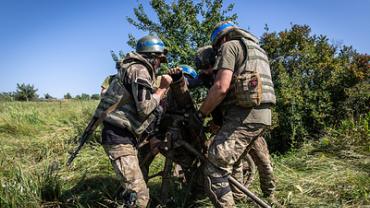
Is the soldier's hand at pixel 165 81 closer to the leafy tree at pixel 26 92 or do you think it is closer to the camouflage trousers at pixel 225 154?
the camouflage trousers at pixel 225 154

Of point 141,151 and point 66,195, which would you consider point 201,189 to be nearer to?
point 141,151

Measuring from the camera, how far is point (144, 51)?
4.15 metres

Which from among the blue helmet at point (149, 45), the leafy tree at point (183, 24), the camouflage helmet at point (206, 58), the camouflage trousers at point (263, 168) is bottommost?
the camouflage trousers at point (263, 168)

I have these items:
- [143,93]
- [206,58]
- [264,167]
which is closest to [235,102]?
[206,58]

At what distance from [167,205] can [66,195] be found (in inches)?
52.6

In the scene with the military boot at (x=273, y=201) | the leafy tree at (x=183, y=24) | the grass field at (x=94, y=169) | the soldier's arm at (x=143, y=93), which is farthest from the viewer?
the leafy tree at (x=183, y=24)

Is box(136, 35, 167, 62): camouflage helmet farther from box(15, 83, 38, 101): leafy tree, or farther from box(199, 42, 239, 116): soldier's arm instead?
box(15, 83, 38, 101): leafy tree

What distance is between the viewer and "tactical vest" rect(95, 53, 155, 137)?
153 inches

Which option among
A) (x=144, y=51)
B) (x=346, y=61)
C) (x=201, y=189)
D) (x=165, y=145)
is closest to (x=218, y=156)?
(x=165, y=145)

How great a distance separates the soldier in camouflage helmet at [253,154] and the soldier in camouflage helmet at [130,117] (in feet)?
1.89

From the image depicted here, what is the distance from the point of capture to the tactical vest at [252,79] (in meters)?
3.68

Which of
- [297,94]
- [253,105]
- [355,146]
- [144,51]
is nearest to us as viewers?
[253,105]

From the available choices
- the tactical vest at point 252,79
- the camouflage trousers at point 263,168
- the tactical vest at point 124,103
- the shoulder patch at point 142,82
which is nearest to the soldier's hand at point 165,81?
the tactical vest at point 124,103

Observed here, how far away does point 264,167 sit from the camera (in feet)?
15.2
